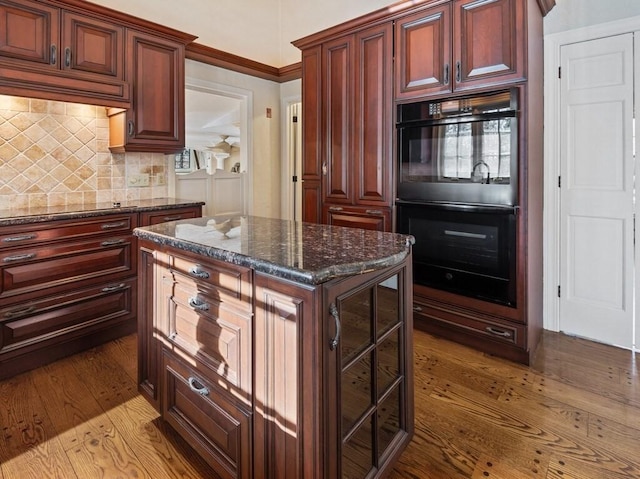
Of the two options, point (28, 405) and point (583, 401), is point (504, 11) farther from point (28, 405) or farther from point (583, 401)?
point (28, 405)

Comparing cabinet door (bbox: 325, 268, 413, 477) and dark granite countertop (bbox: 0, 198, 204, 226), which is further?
dark granite countertop (bbox: 0, 198, 204, 226)

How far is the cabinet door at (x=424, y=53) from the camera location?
8.75ft

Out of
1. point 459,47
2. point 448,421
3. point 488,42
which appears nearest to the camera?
point 448,421

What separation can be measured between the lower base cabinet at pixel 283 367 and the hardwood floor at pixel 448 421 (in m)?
0.20

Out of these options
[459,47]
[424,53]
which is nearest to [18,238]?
[424,53]

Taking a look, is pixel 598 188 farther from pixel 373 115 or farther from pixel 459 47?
pixel 373 115

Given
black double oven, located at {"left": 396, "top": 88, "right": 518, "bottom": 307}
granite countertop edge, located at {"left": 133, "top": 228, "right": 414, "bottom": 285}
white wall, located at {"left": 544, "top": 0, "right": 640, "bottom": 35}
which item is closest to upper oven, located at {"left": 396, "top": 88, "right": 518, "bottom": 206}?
black double oven, located at {"left": 396, "top": 88, "right": 518, "bottom": 307}

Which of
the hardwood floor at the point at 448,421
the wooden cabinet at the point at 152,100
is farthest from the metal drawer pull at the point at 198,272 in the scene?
the wooden cabinet at the point at 152,100

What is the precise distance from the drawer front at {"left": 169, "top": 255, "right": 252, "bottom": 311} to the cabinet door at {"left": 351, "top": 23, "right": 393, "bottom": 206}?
186cm

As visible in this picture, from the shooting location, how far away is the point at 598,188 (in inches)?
107

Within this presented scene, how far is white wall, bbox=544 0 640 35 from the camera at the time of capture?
2529 mm

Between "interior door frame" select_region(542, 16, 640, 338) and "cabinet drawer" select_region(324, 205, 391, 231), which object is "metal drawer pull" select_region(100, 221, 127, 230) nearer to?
"cabinet drawer" select_region(324, 205, 391, 231)

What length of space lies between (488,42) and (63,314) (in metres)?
3.28

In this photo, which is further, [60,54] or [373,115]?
[373,115]
